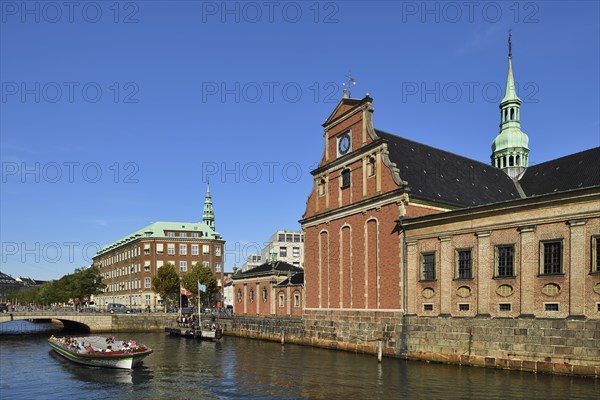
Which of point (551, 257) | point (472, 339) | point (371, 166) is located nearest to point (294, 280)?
point (371, 166)

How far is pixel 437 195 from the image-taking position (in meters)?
50.1

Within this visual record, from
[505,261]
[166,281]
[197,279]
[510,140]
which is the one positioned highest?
[510,140]

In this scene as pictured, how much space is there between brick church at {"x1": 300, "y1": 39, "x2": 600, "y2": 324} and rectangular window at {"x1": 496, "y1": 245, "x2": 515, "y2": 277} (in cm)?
7

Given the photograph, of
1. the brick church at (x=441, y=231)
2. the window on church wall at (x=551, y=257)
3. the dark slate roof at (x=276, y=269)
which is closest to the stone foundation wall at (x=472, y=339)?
the brick church at (x=441, y=231)

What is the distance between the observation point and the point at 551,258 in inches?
1391

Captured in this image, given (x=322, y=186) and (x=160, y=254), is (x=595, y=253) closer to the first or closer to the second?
(x=322, y=186)

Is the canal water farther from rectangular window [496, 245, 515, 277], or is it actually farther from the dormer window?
the dormer window

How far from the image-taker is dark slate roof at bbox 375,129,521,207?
5028cm

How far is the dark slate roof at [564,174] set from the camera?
168ft

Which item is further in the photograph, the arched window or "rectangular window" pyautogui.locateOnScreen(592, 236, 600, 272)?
the arched window

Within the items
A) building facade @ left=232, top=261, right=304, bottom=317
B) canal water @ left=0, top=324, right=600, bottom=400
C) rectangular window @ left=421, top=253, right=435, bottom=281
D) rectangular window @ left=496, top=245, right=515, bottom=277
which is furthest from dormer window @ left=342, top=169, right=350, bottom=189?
rectangular window @ left=496, top=245, right=515, bottom=277

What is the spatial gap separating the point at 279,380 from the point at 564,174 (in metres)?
39.7

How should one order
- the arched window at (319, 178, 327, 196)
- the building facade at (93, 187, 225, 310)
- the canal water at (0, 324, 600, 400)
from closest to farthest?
the canal water at (0, 324, 600, 400) → the arched window at (319, 178, 327, 196) → the building facade at (93, 187, 225, 310)

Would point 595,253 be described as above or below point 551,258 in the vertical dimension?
above
